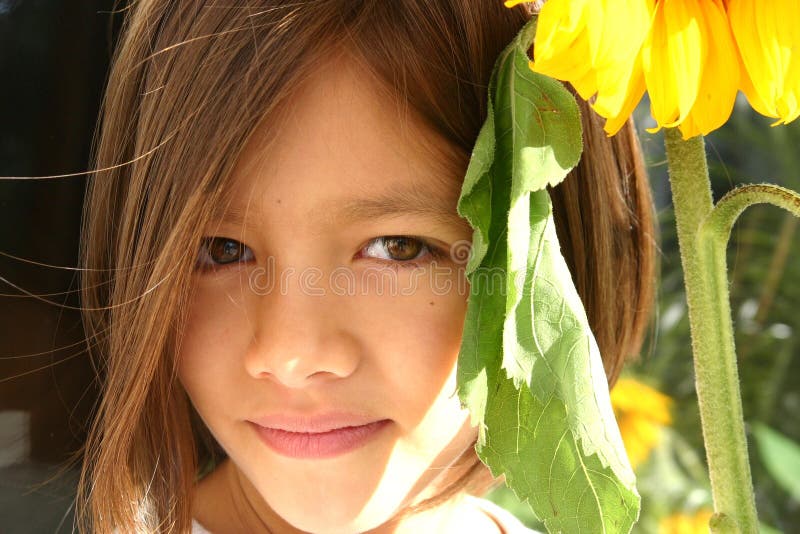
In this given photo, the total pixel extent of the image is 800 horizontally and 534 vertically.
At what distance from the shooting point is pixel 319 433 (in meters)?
0.83

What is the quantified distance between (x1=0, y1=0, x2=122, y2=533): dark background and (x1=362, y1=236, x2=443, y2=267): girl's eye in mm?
252

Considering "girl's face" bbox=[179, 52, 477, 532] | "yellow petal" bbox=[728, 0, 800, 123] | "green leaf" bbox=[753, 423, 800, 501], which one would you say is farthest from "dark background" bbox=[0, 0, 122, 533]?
"green leaf" bbox=[753, 423, 800, 501]

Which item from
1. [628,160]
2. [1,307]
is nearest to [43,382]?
[1,307]

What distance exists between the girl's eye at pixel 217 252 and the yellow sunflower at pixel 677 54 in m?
0.37

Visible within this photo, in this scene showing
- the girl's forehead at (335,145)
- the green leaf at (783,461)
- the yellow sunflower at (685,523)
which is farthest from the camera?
the yellow sunflower at (685,523)

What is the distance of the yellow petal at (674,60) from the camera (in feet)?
1.77

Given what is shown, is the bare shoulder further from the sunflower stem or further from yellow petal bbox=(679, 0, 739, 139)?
yellow petal bbox=(679, 0, 739, 139)

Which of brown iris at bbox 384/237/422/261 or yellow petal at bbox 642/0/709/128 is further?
brown iris at bbox 384/237/422/261

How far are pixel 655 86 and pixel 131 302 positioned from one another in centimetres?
47

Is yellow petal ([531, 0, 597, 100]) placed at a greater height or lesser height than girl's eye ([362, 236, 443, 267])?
greater

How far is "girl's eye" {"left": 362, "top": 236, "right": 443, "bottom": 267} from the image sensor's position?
82cm

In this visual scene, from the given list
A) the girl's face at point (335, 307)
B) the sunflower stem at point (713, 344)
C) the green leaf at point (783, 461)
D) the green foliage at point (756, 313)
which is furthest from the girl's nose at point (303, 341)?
the green foliage at point (756, 313)

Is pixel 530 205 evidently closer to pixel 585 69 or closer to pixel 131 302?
pixel 585 69

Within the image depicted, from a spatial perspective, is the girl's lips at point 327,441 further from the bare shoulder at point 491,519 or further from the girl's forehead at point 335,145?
the bare shoulder at point 491,519
